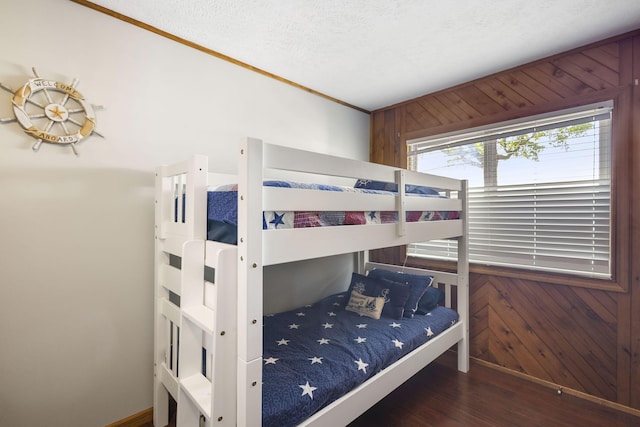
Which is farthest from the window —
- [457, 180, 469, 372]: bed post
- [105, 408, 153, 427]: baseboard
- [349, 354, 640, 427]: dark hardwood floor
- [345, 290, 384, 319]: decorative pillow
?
[105, 408, 153, 427]: baseboard

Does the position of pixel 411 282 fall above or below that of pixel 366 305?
above

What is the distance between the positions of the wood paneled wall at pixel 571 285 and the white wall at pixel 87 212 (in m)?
2.24

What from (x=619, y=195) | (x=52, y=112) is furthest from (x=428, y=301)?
(x=52, y=112)

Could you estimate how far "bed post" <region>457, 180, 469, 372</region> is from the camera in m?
2.40

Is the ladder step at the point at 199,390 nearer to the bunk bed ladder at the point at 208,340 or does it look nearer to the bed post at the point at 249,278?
the bunk bed ladder at the point at 208,340

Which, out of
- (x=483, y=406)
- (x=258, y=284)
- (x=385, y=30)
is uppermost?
(x=385, y=30)

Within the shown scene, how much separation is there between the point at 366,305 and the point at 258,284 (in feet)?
4.39

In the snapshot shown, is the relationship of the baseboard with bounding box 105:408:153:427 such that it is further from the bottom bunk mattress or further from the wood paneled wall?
the wood paneled wall

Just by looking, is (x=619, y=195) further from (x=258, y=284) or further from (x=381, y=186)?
(x=258, y=284)

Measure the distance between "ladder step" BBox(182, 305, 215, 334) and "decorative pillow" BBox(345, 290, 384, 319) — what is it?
48.5 inches

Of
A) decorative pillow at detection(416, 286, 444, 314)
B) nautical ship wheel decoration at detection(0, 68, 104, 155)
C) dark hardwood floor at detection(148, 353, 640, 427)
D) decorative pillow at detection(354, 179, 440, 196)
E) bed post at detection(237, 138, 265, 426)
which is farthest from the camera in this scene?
decorative pillow at detection(416, 286, 444, 314)

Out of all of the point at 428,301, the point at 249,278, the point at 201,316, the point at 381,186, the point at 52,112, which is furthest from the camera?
the point at 428,301

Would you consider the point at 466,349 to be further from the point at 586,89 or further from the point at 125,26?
the point at 125,26

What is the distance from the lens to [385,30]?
1862 mm
